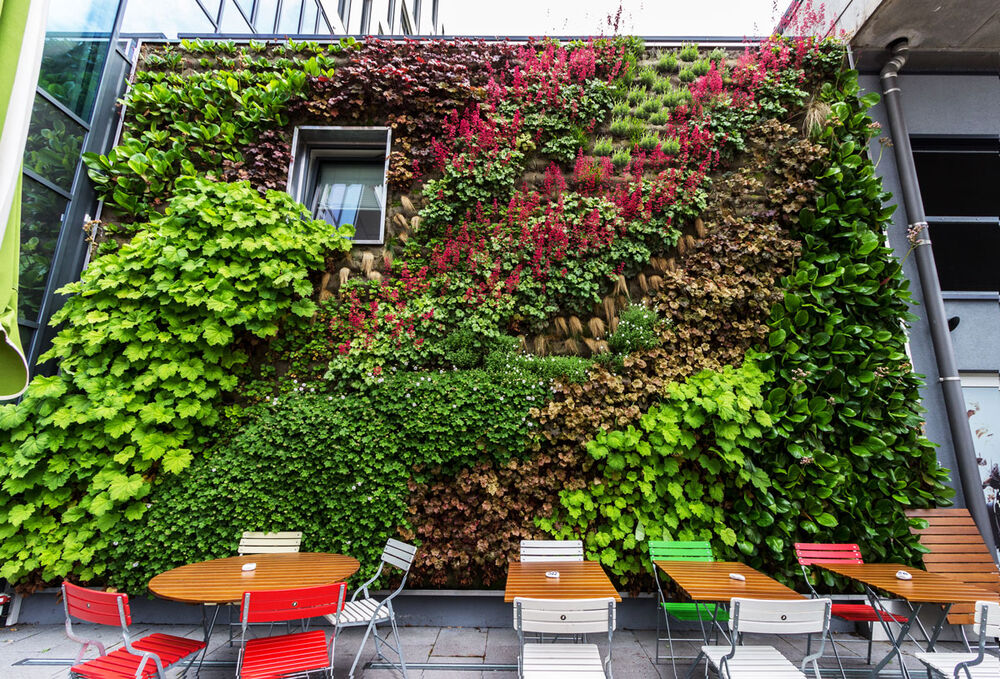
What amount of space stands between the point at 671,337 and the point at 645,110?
3.31 metres

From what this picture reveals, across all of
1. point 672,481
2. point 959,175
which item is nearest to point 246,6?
point 672,481

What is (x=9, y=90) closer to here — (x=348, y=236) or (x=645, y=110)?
(x=348, y=236)

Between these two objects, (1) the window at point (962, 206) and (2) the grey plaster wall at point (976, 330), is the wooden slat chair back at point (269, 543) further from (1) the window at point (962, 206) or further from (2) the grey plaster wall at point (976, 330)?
(1) the window at point (962, 206)

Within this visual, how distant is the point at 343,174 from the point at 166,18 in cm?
352

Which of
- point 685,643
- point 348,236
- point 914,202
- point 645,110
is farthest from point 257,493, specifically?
point 914,202

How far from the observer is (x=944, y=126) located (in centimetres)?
609

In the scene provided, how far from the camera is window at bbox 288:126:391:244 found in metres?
6.02

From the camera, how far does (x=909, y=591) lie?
3275mm

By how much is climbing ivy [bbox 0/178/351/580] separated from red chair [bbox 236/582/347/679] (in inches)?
95.4

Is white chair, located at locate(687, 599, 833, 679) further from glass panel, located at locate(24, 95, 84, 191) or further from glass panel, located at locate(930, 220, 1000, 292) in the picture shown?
glass panel, located at locate(24, 95, 84, 191)

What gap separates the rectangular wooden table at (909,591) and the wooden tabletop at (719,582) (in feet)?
2.04

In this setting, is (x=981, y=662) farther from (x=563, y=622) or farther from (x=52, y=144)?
(x=52, y=144)

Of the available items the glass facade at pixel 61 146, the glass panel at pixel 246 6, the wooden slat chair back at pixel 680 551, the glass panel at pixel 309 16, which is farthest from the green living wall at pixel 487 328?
the glass panel at pixel 309 16

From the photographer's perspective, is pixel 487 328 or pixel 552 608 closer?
pixel 552 608
